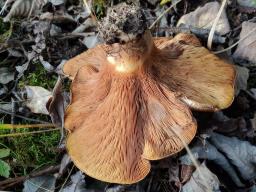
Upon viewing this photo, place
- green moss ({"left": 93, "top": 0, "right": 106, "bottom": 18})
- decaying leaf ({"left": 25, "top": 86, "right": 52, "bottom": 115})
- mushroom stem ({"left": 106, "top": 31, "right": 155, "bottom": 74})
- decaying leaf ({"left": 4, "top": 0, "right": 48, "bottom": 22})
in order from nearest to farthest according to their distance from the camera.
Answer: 1. mushroom stem ({"left": 106, "top": 31, "right": 155, "bottom": 74})
2. decaying leaf ({"left": 25, "top": 86, "right": 52, "bottom": 115})
3. green moss ({"left": 93, "top": 0, "right": 106, "bottom": 18})
4. decaying leaf ({"left": 4, "top": 0, "right": 48, "bottom": 22})

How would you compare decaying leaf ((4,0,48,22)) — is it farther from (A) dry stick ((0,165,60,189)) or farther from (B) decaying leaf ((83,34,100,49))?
(A) dry stick ((0,165,60,189))

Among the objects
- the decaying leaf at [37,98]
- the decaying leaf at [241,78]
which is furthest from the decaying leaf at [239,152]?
the decaying leaf at [37,98]

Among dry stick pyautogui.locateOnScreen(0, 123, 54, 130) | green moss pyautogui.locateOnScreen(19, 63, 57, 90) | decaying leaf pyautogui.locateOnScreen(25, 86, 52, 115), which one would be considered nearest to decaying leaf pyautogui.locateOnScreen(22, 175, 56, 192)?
dry stick pyautogui.locateOnScreen(0, 123, 54, 130)

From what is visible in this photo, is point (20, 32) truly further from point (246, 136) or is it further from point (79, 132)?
point (246, 136)

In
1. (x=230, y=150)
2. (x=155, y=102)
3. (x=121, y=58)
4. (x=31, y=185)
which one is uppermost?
(x=121, y=58)

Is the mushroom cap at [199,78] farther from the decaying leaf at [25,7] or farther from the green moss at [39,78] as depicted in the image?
the decaying leaf at [25,7]

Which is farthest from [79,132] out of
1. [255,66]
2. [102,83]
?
[255,66]
